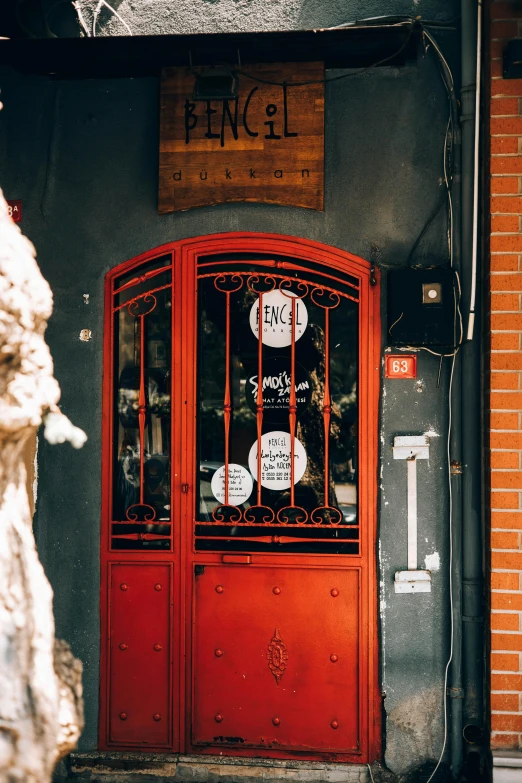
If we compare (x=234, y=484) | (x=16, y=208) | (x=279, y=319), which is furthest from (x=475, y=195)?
(x=16, y=208)

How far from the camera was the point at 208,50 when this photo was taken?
3.88 meters

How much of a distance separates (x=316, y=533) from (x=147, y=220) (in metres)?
2.13

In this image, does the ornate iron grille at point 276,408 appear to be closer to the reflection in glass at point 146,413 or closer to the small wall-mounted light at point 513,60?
the reflection in glass at point 146,413

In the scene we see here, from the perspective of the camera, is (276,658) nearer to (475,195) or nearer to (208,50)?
(475,195)

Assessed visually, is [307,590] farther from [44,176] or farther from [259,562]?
[44,176]

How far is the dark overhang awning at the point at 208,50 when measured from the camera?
372cm

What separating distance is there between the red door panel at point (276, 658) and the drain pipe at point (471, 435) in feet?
2.04

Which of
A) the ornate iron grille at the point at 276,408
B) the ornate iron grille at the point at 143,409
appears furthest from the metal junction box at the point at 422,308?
the ornate iron grille at the point at 143,409

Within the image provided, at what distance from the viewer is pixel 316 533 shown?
4.27m

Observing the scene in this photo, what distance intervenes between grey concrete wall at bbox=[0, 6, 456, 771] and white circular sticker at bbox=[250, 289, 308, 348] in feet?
1.34

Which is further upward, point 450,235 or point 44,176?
point 44,176

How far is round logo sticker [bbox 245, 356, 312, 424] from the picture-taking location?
4.33 meters

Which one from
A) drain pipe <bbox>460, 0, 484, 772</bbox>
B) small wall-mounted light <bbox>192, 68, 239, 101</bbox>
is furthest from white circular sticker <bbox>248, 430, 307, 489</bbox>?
small wall-mounted light <bbox>192, 68, 239, 101</bbox>

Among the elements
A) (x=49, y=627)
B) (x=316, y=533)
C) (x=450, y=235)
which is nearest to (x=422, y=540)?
(x=316, y=533)
